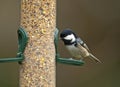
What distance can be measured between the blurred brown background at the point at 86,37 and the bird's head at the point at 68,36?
186 centimetres

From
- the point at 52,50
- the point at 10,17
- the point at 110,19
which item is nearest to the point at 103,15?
the point at 110,19

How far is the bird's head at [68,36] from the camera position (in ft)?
Answer: 12.6

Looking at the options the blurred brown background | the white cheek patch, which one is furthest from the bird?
the blurred brown background

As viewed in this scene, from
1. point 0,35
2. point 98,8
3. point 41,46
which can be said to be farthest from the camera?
point 98,8

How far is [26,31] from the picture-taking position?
3445 mm

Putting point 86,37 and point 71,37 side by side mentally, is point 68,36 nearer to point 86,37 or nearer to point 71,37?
point 71,37

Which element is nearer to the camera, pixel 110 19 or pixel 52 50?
pixel 52 50

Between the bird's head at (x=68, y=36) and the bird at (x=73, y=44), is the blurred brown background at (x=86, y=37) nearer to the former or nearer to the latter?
the bird at (x=73, y=44)

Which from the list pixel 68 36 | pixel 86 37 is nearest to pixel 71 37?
pixel 68 36

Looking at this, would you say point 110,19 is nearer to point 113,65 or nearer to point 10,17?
point 113,65

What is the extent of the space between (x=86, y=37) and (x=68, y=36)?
2.23 metres

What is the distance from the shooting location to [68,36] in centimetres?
387

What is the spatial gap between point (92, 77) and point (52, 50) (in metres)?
2.71

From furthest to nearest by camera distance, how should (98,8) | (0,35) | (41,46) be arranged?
(98,8) → (0,35) → (41,46)
